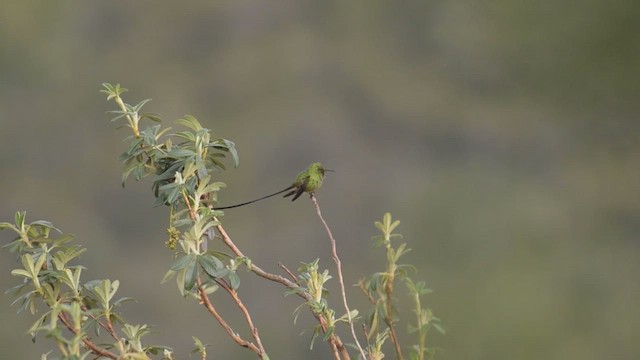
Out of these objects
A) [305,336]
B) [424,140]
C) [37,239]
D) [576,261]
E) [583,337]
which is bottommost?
[37,239]

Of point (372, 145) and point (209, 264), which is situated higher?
point (372, 145)

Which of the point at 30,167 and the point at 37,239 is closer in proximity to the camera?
the point at 37,239

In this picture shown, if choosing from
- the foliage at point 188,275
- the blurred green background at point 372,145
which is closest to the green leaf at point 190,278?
the foliage at point 188,275

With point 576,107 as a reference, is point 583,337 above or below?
below

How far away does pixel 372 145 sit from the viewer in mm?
2592

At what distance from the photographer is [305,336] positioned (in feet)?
8.14

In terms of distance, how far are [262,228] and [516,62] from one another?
101 cm

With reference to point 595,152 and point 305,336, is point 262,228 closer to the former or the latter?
point 305,336

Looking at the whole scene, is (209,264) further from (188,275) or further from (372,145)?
(372,145)

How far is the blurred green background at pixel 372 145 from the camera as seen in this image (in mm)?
2520

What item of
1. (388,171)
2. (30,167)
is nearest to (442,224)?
(388,171)

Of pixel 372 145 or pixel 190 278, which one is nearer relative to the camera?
pixel 190 278

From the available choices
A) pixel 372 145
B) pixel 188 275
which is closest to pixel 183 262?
pixel 188 275

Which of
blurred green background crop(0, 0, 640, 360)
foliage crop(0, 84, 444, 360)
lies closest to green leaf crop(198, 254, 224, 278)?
foliage crop(0, 84, 444, 360)
